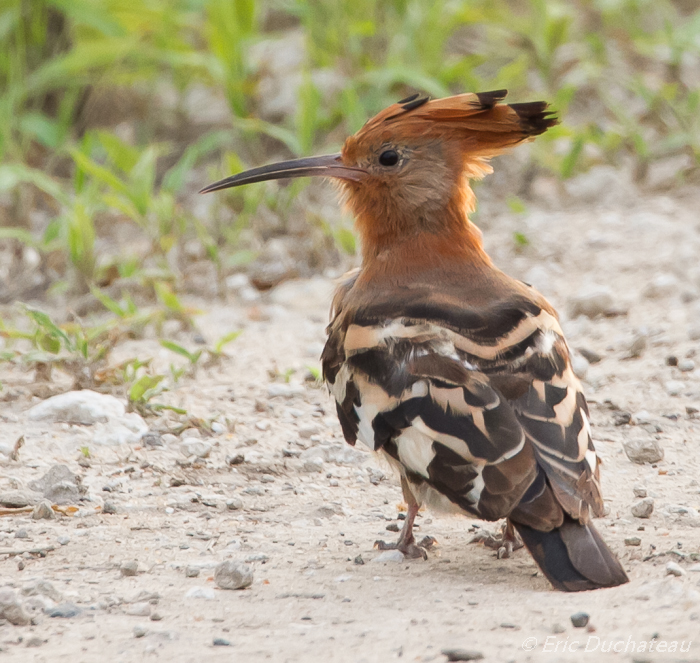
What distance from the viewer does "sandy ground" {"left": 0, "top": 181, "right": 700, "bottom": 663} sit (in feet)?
6.99

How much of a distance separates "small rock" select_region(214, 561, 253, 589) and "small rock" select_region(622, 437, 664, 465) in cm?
137

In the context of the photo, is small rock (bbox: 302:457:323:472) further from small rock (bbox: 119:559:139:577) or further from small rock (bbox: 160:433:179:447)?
small rock (bbox: 119:559:139:577)

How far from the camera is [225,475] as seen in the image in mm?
3248

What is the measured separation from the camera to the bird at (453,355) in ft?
8.03

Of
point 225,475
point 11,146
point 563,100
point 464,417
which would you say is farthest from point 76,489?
point 563,100

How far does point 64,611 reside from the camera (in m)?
2.31

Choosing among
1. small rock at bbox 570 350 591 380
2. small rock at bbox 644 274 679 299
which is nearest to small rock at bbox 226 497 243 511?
small rock at bbox 570 350 591 380

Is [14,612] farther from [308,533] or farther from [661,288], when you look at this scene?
[661,288]

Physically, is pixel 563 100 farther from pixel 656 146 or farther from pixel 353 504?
pixel 353 504

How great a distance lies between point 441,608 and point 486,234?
133 inches

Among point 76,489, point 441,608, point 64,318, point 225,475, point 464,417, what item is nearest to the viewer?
point 441,608

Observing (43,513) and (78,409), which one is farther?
(78,409)

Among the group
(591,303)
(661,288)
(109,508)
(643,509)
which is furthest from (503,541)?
(661,288)

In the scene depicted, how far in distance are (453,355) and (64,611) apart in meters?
1.09
